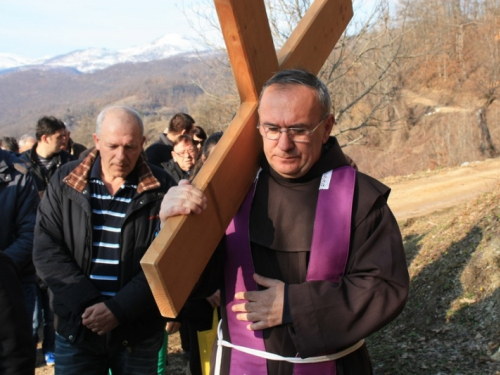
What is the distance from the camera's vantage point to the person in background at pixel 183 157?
207 inches

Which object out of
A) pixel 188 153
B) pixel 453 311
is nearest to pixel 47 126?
pixel 188 153

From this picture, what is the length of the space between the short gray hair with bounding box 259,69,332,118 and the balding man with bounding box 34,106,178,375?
146 centimetres

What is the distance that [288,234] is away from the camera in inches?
77.6

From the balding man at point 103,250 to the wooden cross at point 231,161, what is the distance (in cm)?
127

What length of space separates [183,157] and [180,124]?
0.55 m

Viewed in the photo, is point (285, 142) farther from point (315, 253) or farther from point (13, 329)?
point (13, 329)

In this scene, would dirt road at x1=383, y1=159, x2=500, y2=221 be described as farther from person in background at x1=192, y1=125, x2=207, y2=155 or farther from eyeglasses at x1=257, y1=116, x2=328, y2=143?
eyeglasses at x1=257, y1=116, x2=328, y2=143

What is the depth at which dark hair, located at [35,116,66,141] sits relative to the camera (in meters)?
6.06

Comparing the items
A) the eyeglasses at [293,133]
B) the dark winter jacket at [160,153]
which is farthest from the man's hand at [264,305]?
the dark winter jacket at [160,153]

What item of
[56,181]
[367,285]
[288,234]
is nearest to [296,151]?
[288,234]

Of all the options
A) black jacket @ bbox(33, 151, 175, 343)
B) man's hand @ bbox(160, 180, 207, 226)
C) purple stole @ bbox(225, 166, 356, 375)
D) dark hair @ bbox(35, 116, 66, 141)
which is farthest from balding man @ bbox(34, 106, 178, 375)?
dark hair @ bbox(35, 116, 66, 141)

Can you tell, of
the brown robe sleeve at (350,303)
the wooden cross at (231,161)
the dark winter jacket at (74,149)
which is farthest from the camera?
the dark winter jacket at (74,149)

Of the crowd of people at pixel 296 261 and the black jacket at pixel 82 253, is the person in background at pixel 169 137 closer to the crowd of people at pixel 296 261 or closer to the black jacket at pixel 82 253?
the black jacket at pixel 82 253

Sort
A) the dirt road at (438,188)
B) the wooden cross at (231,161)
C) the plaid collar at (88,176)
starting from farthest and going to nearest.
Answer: the dirt road at (438,188), the plaid collar at (88,176), the wooden cross at (231,161)
